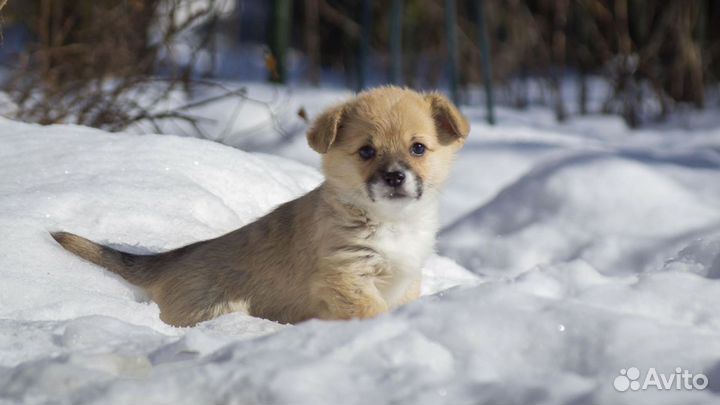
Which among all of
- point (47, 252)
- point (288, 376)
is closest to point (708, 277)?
point (288, 376)

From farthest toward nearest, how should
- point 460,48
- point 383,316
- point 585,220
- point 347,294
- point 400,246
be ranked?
point 460,48, point 585,220, point 400,246, point 347,294, point 383,316

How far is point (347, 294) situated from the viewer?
3.15m

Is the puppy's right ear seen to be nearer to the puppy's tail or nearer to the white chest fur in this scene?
the white chest fur

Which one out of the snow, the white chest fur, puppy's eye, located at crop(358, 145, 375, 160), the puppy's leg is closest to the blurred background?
the snow

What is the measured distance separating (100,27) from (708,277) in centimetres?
415

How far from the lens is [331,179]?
11.2 feet

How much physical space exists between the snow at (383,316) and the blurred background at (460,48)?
191cm

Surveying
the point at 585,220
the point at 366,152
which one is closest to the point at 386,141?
the point at 366,152

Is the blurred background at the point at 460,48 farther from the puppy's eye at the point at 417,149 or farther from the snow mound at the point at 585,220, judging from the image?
the puppy's eye at the point at 417,149

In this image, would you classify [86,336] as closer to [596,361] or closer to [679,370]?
[596,361]

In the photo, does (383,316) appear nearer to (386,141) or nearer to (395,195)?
(395,195)

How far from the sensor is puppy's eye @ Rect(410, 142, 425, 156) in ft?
Answer: 11.2

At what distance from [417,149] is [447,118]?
0.18 meters

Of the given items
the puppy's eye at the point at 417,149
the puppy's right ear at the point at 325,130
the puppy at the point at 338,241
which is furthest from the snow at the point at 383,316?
the puppy's right ear at the point at 325,130
